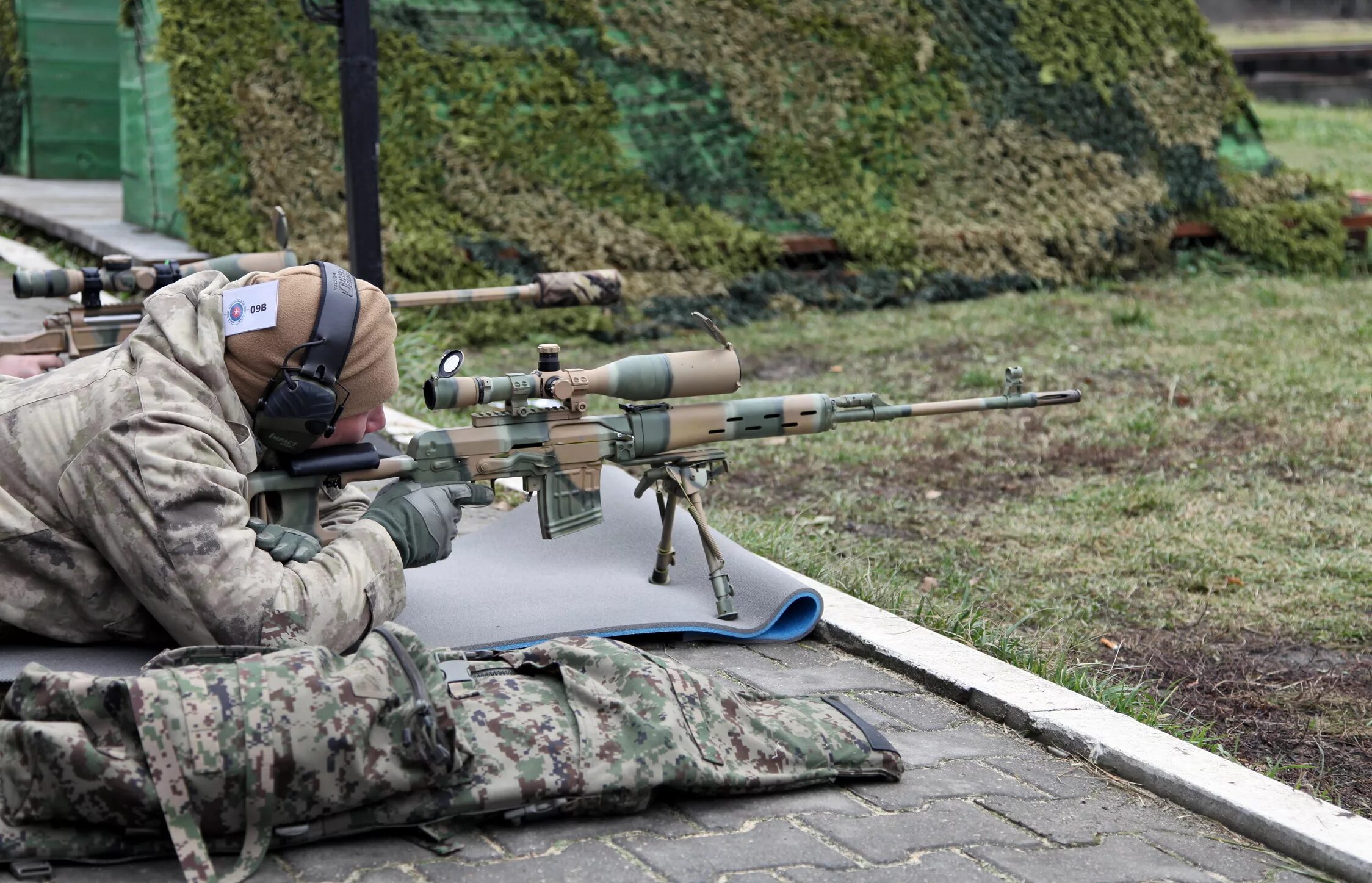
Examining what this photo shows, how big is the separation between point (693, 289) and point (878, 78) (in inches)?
92.7

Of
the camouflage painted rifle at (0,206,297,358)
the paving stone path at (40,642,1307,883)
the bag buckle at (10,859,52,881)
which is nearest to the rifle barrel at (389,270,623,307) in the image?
the camouflage painted rifle at (0,206,297,358)

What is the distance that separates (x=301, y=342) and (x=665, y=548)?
1.58 m

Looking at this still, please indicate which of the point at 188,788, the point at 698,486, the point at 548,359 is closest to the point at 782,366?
the point at 698,486

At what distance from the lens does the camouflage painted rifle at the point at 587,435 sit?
12.3 ft

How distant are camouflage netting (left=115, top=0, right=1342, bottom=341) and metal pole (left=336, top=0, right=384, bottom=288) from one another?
2712 millimetres

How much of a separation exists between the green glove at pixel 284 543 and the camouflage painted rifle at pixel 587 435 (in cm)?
14

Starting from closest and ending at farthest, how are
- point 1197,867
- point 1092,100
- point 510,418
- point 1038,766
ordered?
point 1197,867 → point 1038,766 → point 510,418 → point 1092,100

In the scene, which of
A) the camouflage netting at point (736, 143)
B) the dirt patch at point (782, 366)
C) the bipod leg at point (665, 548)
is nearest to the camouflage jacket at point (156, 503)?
the bipod leg at point (665, 548)

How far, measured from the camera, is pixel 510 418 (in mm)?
4055

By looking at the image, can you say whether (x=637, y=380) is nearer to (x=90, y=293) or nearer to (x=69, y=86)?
(x=90, y=293)

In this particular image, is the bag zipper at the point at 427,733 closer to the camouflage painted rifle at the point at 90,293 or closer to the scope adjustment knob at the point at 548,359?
the scope adjustment knob at the point at 548,359

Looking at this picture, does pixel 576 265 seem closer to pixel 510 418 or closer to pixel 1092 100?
pixel 1092 100

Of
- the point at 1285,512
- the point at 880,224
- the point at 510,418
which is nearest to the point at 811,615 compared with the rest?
the point at 510,418

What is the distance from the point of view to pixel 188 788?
8.84ft
